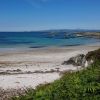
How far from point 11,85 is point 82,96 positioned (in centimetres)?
1213

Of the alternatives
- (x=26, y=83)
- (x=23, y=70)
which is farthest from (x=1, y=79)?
(x=23, y=70)

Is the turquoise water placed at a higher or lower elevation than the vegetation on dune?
lower

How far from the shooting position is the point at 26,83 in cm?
1998

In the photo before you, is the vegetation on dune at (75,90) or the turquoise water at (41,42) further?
the turquoise water at (41,42)

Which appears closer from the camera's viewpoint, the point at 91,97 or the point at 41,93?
the point at 91,97

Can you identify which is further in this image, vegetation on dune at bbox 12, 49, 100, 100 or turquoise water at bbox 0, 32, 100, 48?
turquoise water at bbox 0, 32, 100, 48

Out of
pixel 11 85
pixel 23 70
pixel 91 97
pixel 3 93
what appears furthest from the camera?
pixel 23 70

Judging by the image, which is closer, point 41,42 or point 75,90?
point 75,90

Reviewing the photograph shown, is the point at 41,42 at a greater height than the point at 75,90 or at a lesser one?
lesser

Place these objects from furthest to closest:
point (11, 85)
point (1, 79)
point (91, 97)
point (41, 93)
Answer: point (1, 79), point (11, 85), point (41, 93), point (91, 97)

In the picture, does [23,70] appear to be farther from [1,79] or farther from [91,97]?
[91,97]

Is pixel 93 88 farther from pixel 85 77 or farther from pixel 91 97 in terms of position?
pixel 85 77

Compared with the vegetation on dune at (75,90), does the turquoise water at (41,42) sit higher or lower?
lower

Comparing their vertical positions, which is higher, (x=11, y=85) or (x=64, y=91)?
(x=64, y=91)
